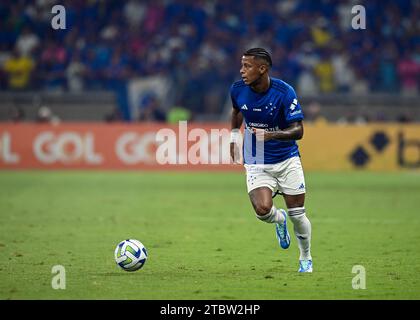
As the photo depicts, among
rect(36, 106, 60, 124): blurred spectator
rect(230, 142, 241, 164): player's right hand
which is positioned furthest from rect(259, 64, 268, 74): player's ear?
rect(36, 106, 60, 124): blurred spectator

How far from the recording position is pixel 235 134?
10.7 m

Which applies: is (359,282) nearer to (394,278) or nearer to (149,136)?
(394,278)

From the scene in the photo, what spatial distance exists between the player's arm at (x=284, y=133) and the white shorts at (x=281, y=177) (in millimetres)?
407

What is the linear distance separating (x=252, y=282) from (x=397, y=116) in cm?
2101

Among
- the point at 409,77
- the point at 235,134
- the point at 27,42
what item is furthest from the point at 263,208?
the point at 27,42

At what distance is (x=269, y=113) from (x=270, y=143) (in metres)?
0.36

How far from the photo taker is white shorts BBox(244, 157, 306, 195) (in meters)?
10.3

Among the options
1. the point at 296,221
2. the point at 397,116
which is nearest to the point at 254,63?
the point at 296,221

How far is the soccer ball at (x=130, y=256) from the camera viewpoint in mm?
9797

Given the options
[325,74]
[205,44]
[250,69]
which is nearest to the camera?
[250,69]

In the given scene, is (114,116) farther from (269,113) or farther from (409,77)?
(269,113)

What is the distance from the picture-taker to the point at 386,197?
20.0m

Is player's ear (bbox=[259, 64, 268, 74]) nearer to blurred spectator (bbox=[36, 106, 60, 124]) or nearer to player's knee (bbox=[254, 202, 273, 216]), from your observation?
player's knee (bbox=[254, 202, 273, 216])

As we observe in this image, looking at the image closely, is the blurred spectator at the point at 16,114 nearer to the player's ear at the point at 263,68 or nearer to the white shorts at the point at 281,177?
the white shorts at the point at 281,177
